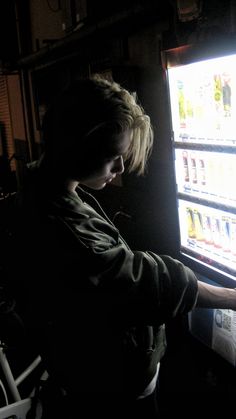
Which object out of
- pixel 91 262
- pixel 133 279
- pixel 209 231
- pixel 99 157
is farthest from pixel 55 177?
pixel 209 231

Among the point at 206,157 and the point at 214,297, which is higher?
the point at 206,157

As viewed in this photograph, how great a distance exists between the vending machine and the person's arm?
0.33 metres

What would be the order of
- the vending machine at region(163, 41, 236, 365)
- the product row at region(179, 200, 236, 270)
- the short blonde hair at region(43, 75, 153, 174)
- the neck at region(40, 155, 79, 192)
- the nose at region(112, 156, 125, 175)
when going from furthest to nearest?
1. the product row at region(179, 200, 236, 270)
2. the vending machine at region(163, 41, 236, 365)
3. the nose at region(112, 156, 125, 175)
4. the neck at region(40, 155, 79, 192)
5. the short blonde hair at region(43, 75, 153, 174)

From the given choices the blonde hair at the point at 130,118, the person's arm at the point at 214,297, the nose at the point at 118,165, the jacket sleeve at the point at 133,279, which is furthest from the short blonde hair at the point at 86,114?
the person's arm at the point at 214,297

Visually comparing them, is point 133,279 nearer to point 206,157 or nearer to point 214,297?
point 214,297

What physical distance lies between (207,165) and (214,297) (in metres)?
0.79

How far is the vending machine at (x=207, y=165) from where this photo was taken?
208 centimetres

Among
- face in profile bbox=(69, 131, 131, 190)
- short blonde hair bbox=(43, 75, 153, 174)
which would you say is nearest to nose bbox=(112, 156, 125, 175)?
face in profile bbox=(69, 131, 131, 190)

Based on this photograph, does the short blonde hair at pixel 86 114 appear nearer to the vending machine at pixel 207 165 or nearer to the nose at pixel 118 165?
the nose at pixel 118 165

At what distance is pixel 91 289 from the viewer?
162 centimetres

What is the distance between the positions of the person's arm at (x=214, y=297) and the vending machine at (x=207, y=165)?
0.33 metres

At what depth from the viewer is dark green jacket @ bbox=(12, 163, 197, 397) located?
1600 millimetres

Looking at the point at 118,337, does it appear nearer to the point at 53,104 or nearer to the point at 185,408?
the point at 53,104

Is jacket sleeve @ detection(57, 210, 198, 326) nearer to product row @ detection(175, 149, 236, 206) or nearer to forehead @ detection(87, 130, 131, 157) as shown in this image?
forehead @ detection(87, 130, 131, 157)
